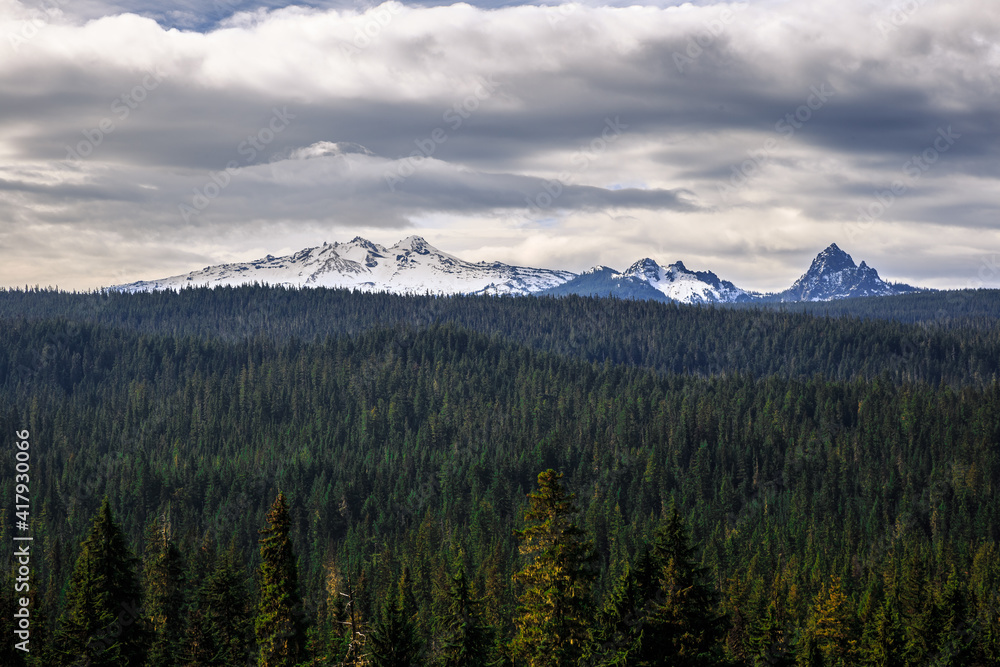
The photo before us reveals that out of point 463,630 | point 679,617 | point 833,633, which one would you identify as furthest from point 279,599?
point 833,633

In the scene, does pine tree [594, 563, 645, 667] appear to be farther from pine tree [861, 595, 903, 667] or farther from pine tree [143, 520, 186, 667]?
pine tree [861, 595, 903, 667]

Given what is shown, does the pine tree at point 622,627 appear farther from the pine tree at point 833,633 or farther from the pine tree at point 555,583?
the pine tree at point 833,633

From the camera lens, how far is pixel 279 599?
130 ft

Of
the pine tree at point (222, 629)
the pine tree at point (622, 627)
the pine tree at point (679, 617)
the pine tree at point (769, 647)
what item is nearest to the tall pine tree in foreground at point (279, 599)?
the pine tree at point (222, 629)

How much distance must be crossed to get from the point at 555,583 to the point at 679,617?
15.4 ft

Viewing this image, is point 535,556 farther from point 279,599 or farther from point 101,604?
point 101,604

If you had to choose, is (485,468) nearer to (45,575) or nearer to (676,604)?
(45,575)

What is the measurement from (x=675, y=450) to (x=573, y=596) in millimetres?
165613

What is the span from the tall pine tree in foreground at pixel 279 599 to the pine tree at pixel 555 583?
33.4 ft

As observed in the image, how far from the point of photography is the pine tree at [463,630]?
136ft

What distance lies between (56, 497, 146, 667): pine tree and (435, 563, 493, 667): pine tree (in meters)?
14.3

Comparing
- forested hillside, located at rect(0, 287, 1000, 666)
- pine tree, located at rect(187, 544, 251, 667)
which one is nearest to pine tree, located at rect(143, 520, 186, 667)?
forested hillside, located at rect(0, 287, 1000, 666)

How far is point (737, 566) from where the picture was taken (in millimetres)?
129750

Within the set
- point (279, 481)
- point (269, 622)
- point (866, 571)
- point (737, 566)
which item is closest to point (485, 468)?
point (279, 481)
